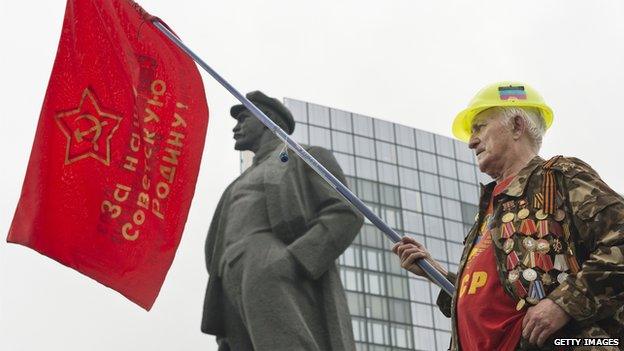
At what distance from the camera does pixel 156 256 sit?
29.5ft

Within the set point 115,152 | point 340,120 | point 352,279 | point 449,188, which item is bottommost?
point 115,152

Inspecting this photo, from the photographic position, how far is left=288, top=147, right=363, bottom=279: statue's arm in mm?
11391

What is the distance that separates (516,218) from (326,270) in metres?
6.57

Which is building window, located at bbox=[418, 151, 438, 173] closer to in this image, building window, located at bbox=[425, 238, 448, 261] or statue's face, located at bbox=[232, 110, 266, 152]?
building window, located at bbox=[425, 238, 448, 261]

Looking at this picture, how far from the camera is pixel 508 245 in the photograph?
4980mm

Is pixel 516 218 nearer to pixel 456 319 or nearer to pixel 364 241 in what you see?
pixel 456 319

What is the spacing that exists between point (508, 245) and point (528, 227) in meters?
0.10

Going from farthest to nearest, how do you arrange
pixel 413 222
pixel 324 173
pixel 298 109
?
1. pixel 413 222
2. pixel 298 109
3. pixel 324 173

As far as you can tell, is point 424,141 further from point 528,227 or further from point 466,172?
point 528,227

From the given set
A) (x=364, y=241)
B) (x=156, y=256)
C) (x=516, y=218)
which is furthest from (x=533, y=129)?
(x=364, y=241)

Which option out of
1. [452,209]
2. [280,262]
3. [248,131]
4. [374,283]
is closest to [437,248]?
[452,209]

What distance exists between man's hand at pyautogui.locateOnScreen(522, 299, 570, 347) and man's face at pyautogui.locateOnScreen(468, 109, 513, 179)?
3.30 ft

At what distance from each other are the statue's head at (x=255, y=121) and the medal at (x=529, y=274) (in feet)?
25.7

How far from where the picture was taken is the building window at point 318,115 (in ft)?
183
